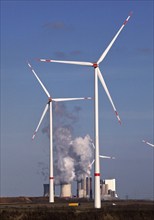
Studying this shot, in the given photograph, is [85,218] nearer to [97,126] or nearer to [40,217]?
[40,217]

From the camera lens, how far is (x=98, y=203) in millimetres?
110062

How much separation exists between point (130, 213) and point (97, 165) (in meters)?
9.51

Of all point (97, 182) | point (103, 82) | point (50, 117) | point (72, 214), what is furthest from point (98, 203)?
point (50, 117)

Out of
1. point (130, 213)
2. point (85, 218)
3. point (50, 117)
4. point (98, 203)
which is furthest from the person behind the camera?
point (50, 117)

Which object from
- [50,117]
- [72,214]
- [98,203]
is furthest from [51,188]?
[72,214]

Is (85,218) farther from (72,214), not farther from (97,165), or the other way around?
(97,165)

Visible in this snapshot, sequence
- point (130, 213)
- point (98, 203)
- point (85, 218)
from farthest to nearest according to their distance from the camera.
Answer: point (98, 203) < point (130, 213) < point (85, 218)

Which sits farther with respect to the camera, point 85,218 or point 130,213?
point 130,213

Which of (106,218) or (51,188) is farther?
(51,188)

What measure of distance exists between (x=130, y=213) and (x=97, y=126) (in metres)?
15.2

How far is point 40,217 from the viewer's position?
95.2m

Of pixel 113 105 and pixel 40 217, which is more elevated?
pixel 113 105

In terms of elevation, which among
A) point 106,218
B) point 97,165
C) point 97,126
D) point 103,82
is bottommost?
point 106,218

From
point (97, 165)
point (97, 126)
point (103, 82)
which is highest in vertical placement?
point (103, 82)
